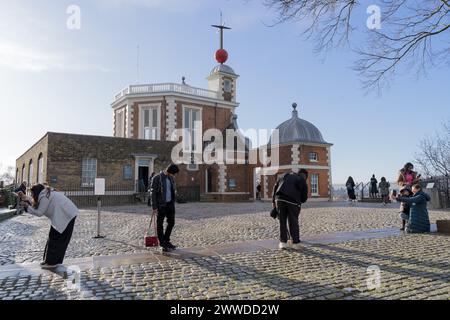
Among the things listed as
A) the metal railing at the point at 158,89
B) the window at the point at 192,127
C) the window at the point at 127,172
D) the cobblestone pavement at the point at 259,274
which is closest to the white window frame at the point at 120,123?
the metal railing at the point at 158,89

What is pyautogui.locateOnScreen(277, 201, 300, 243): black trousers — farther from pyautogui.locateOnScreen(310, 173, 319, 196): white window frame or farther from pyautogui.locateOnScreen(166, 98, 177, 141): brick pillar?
pyautogui.locateOnScreen(166, 98, 177, 141): brick pillar

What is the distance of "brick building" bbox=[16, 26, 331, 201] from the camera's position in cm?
2519

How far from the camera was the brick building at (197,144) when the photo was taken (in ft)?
82.6

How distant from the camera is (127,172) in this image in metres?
24.6

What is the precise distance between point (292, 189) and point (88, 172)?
64.0ft

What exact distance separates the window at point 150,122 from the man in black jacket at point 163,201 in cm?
2588

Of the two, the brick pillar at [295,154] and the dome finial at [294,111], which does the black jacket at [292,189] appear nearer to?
the brick pillar at [295,154]

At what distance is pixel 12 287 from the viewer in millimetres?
4441

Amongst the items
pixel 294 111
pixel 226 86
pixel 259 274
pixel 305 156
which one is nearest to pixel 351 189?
pixel 305 156

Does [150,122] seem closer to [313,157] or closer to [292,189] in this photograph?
[313,157]
